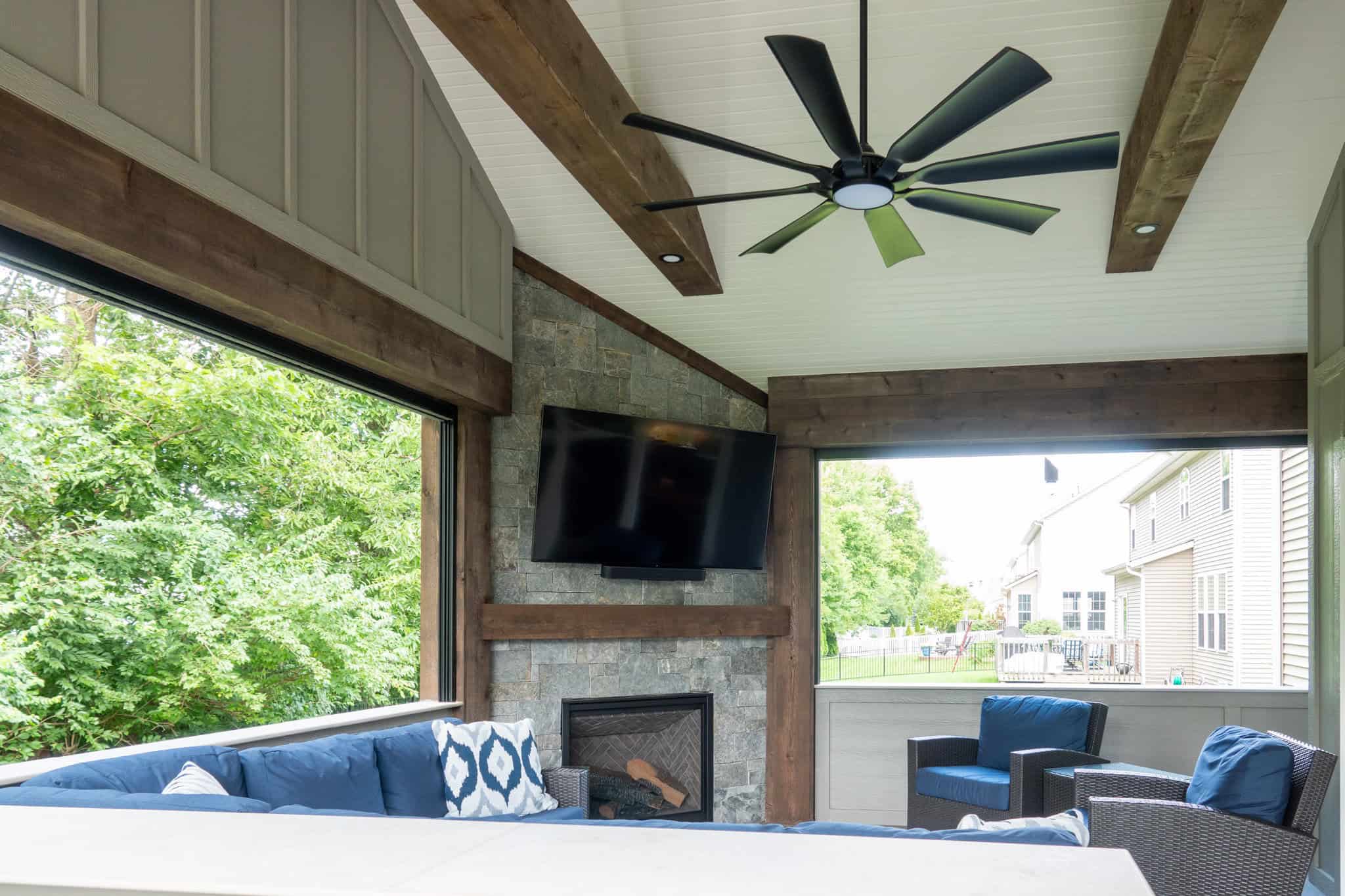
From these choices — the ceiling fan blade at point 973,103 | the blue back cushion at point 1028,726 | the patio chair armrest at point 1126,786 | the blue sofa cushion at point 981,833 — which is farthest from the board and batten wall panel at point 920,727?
the blue sofa cushion at point 981,833

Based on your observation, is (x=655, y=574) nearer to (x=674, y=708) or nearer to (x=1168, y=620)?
(x=674, y=708)

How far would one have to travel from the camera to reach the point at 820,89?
2777 mm

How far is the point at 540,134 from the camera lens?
12.6 ft

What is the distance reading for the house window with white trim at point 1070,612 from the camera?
641 centimetres

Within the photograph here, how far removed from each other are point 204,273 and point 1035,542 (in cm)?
495

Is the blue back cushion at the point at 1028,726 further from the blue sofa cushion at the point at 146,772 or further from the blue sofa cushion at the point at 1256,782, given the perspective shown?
the blue sofa cushion at the point at 146,772

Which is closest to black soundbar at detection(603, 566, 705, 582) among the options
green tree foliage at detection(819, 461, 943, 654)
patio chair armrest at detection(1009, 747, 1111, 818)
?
green tree foliage at detection(819, 461, 943, 654)

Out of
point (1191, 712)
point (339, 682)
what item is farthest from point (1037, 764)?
point (339, 682)

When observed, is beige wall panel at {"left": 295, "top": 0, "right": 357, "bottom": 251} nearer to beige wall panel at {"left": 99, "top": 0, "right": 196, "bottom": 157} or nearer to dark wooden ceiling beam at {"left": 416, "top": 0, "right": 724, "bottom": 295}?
beige wall panel at {"left": 99, "top": 0, "right": 196, "bottom": 157}

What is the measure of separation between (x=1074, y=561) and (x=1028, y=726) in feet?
4.23

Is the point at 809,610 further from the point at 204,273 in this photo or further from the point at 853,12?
the point at 204,273

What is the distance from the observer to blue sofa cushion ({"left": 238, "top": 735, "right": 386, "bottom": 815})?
128 inches

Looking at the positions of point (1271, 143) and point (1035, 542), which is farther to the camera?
point (1035, 542)

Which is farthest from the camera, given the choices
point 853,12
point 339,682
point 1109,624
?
point 339,682
